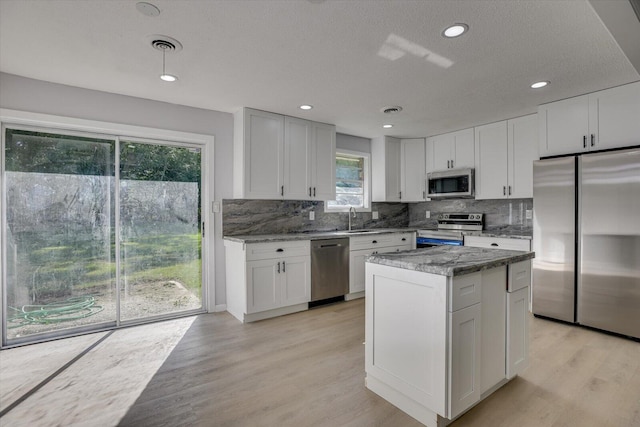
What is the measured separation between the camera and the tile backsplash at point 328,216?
3914 millimetres

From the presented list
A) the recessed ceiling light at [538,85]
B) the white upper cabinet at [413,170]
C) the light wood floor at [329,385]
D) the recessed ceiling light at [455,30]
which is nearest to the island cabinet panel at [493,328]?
the light wood floor at [329,385]

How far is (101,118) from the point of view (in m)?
3.10

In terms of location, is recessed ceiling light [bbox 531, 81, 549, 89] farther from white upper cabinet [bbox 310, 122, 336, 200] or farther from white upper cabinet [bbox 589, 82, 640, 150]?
white upper cabinet [bbox 310, 122, 336, 200]

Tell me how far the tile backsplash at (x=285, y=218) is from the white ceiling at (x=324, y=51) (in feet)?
4.11

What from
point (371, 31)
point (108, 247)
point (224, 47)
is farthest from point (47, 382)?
point (371, 31)

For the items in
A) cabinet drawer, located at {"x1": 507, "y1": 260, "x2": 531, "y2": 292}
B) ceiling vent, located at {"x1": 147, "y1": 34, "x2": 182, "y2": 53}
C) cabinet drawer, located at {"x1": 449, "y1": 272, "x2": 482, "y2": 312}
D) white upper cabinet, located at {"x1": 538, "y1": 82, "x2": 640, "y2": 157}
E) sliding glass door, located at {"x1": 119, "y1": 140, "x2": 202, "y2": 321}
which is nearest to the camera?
cabinet drawer, located at {"x1": 449, "y1": 272, "x2": 482, "y2": 312}

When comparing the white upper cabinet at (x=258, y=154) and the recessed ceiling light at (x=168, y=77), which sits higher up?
the recessed ceiling light at (x=168, y=77)

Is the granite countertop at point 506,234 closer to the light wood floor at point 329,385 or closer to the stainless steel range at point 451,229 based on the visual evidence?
the stainless steel range at point 451,229

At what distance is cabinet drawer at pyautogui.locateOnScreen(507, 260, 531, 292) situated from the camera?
1.98m

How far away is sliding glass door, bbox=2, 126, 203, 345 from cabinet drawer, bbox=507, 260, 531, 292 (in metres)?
3.17

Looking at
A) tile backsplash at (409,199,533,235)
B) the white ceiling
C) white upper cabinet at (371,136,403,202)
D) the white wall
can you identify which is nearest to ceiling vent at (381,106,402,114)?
the white ceiling

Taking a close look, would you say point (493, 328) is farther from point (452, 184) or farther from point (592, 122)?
point (452, 184)

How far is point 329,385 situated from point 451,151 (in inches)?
150

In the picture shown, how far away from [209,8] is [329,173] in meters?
2.73
